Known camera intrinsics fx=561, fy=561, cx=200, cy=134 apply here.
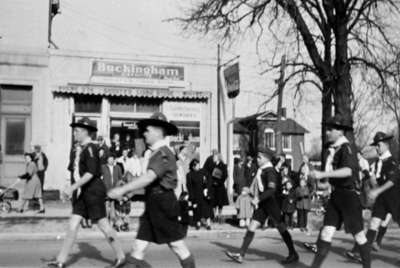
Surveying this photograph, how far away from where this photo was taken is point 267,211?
8.88 m

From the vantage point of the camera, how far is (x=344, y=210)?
7203 mm

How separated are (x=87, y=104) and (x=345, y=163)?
562 inches

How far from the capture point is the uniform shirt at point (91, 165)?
25.1ft

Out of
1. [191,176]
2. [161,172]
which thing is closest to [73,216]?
[161,172]

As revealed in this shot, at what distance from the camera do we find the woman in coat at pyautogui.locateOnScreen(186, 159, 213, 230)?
43.4ft

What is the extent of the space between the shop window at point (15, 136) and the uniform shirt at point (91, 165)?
12.4m

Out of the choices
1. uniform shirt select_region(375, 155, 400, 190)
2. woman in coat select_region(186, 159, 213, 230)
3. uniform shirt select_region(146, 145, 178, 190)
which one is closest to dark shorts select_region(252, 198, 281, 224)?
uniform shirt select_region(375, 155, 400, 190)

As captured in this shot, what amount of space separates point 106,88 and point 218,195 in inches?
298

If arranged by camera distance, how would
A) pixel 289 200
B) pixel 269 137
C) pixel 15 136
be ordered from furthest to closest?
pixel 269 137 → pixel 15 136 → pixel 289 200

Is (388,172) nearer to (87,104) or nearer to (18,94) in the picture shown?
(87,104)

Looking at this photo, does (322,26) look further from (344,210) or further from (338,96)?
(344,210)

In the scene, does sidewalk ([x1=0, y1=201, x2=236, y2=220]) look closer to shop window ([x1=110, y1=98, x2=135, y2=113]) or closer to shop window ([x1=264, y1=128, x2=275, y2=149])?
shop window ([x1=110, y1=98, x2=135, y2=113])

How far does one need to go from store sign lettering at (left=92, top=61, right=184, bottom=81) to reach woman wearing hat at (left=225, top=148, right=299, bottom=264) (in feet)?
39.9

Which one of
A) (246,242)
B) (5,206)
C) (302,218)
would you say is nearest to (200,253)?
(246,242)
